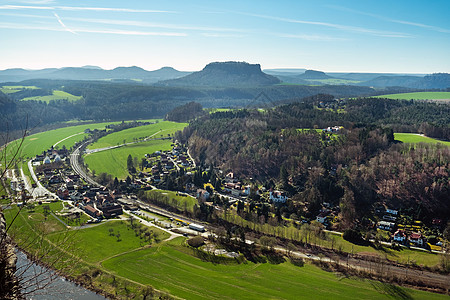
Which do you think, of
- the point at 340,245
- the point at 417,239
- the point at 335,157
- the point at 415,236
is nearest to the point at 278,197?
the point at 340,245

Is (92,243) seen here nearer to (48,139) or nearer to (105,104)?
(48,139)

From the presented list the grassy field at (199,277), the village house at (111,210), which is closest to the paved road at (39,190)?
the village house at (111,210)

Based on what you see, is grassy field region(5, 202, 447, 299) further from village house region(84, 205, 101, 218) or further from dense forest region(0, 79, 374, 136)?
dense forest region(0, 79, 374, 136)

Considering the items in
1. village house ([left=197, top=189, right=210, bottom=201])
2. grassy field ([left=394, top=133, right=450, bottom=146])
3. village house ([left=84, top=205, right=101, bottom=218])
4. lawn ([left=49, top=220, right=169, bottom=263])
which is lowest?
lawn ([left=49, top=220, right=169, bottom=263])

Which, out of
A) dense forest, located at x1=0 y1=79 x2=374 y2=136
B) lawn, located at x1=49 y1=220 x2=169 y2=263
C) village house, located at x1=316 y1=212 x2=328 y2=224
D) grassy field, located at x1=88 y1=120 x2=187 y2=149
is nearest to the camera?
lawn, located at x1=49 y1=220 x2=169 y2=263

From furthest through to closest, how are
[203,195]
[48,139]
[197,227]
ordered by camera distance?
[48,139], [203,195], [197,227]

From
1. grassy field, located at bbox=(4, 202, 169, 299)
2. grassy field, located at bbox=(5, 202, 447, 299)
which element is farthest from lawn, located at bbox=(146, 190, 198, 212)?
grassy field, located at bbox=(5, 202, 447, 299)
